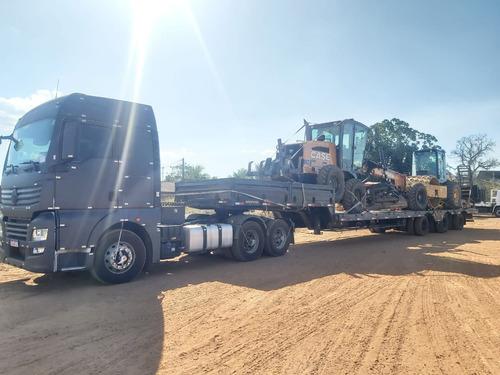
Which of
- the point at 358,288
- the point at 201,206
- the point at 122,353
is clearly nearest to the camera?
the point at 122,353

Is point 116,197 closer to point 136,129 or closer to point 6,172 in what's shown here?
point 136,129

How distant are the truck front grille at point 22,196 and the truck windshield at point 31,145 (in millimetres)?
396

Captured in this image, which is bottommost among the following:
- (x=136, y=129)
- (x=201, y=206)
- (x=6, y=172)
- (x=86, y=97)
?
(x=201, y=206)

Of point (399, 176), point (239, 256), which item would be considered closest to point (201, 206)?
point (239, 256)

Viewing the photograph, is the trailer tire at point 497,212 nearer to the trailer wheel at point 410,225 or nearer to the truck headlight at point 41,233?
the trailer wheel at point 410,225

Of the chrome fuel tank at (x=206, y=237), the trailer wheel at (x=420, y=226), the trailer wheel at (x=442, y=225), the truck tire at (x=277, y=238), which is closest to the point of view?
the chrome fuel tank at (x=206, y=237)

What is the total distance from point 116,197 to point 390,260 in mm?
7138

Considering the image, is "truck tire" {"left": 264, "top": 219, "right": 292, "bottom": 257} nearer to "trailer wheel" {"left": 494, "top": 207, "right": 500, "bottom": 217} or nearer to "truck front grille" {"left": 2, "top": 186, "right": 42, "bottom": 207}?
"truck front grille" {"left": 2, "top": 186, "right": 42, "bottom": 207}

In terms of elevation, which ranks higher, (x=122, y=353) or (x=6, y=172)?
(x=6, y=172)

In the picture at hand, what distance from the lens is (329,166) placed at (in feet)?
41.3

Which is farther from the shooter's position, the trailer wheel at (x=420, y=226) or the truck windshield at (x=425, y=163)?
the truck windshield at (x=425, y=163)

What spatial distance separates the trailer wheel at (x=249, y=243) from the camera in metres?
9.66

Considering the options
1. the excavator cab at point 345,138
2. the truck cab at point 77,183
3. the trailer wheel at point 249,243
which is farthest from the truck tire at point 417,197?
the truck cab at point 77,183

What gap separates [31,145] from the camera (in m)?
7.02
